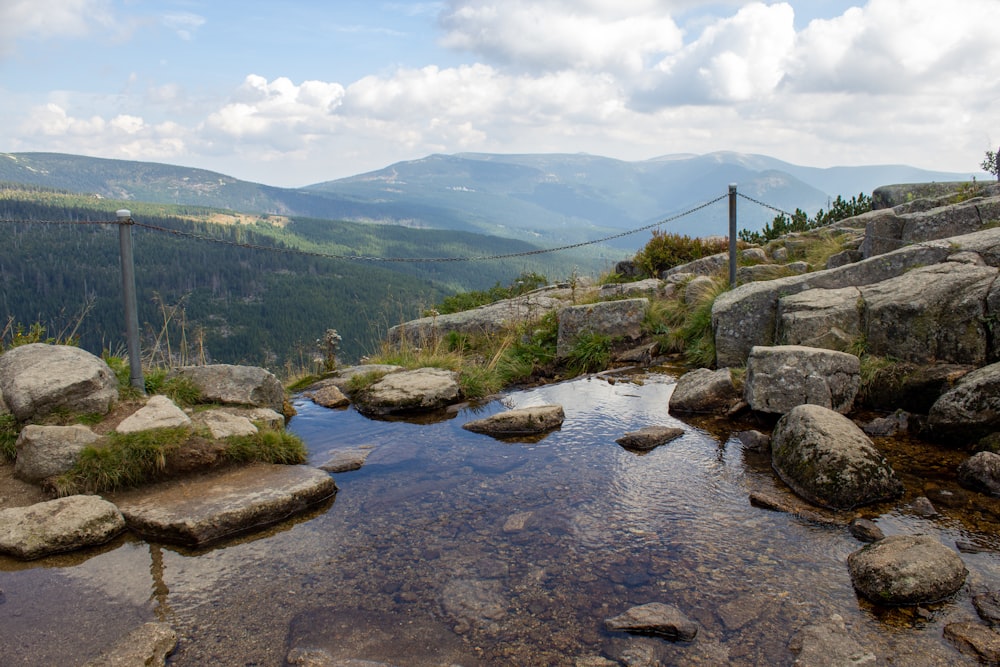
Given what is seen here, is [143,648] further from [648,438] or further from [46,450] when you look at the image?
[648,438]

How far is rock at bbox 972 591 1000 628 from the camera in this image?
4.14m

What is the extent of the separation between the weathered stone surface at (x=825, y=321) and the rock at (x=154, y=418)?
27.3ft

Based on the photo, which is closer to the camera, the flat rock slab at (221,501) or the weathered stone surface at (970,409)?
the flat rock slab at (221,501)

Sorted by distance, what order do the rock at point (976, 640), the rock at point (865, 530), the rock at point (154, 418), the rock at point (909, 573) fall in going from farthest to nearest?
the rock at point (154, 418), the rock at point (865, 530), the rock at point (909, 573), the rock at point (976, 640)

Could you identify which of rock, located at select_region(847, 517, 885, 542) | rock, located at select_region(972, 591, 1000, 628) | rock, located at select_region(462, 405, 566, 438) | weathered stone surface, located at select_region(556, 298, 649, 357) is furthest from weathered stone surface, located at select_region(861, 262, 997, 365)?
rock, located at select_region(462, 405, 566, 438)

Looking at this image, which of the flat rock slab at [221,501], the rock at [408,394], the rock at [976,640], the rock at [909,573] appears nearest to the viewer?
Answer: the rock at [976,640]

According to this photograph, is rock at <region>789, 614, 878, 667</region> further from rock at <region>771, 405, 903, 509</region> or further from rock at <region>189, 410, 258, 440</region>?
rock at <region>189, 410, 258, 440</region>

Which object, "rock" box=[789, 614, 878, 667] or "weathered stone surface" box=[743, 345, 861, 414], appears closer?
"rock" box=[789, 614, 878, 667]

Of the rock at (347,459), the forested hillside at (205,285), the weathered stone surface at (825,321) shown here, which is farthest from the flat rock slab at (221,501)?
the forested hillside at (205,285)

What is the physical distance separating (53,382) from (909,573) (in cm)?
884

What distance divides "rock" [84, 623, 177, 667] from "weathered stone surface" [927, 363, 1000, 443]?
311 inches

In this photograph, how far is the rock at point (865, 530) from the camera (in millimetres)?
5258

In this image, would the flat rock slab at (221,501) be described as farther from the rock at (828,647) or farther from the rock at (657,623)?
the rock at (828,647)

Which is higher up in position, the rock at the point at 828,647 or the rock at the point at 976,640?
the rock at the point at 976,640
